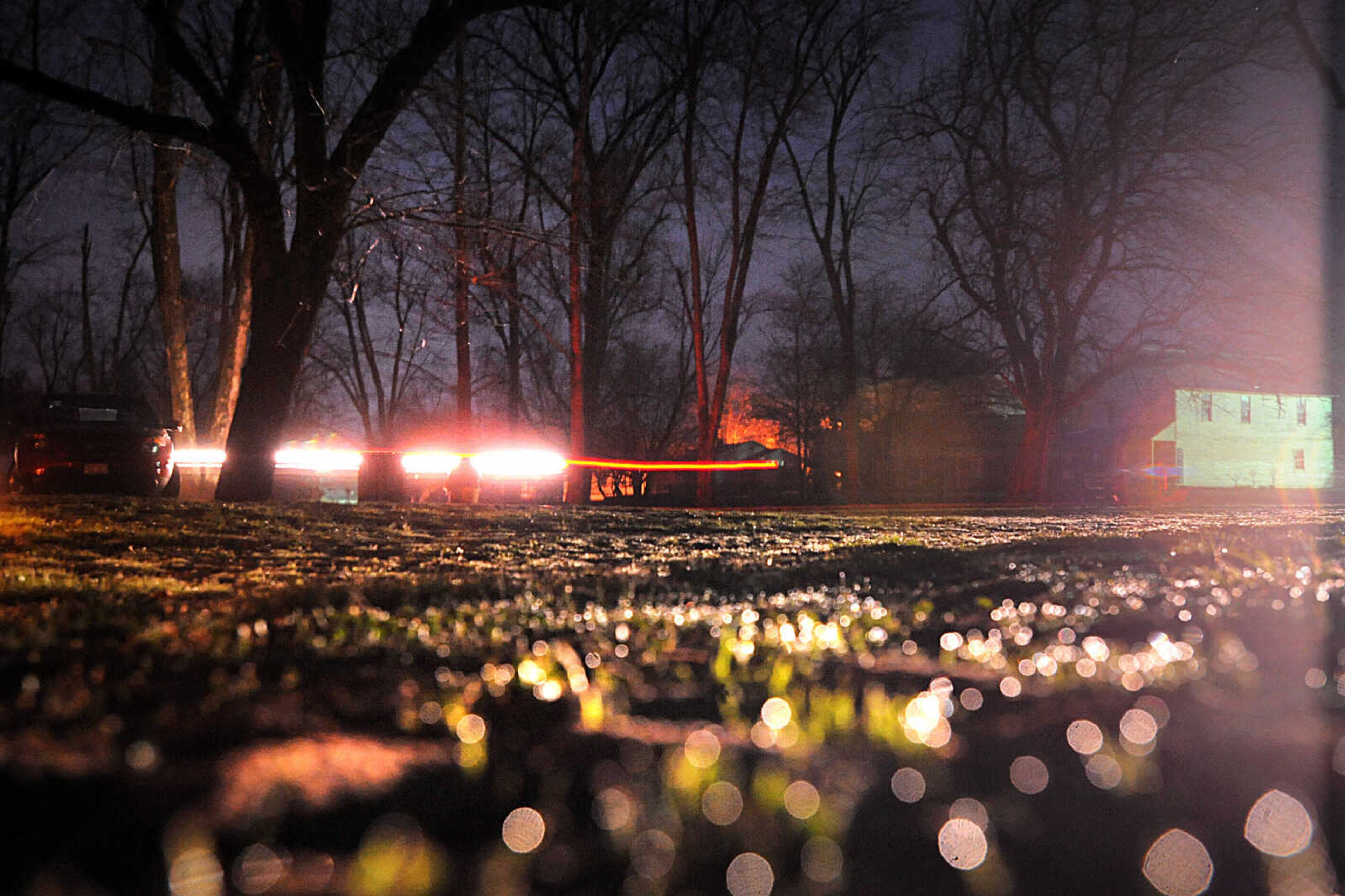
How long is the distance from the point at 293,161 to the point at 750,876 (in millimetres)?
11892

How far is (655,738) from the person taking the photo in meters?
2.65

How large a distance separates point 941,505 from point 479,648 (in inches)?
901

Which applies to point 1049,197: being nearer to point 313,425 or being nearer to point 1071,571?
point 1071,571

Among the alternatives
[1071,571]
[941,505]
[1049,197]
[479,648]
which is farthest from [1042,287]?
[479,648]

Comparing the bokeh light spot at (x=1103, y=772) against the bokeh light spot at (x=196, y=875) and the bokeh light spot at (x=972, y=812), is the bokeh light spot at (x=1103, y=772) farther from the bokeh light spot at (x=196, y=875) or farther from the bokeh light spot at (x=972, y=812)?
the bokeh light spot at (x=196, y=875)

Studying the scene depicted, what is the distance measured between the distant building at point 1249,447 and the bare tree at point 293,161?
5184 centimetres

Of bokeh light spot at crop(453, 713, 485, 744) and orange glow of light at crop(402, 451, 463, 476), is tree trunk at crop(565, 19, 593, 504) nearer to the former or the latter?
orange glow of light at crop(402, 451, 463, 476)

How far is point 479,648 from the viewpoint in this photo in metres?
3.68

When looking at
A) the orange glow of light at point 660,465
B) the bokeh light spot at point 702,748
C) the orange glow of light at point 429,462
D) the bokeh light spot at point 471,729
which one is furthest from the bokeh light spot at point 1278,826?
the orange glow of light at point 660,465

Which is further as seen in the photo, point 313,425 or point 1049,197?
point 313,425

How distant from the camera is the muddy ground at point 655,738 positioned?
1.87 meters

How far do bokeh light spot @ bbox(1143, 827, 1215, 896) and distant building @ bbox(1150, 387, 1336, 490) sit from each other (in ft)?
188

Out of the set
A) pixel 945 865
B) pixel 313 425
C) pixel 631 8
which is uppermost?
pixel 631 8

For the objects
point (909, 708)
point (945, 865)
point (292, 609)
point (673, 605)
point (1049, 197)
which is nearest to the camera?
point (945, 865)
